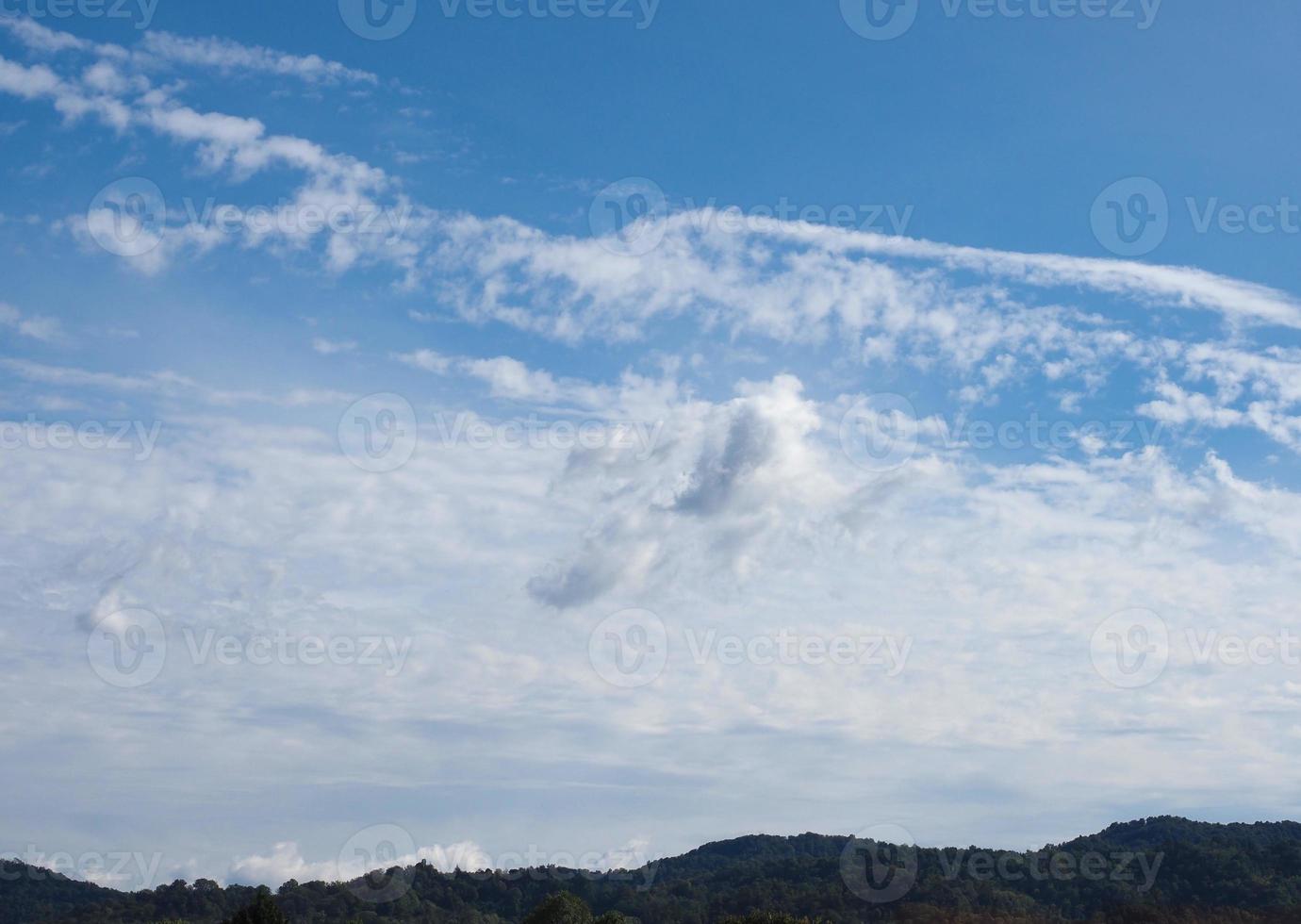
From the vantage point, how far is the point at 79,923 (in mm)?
198000

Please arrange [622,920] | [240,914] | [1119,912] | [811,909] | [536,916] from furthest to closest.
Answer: [811,909], [1119,912], [536,916], [622,920], [240,914]

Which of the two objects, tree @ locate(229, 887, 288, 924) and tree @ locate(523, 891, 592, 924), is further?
tree @ locate(523, 891, 592, 924)

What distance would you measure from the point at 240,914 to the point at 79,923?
121 meters

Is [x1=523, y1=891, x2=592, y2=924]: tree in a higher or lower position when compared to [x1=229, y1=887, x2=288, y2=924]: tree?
lower

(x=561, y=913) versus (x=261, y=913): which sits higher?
(x=261, y=913)

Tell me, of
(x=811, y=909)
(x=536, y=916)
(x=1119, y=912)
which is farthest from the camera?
(x=811, y=909)

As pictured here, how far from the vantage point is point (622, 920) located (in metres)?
117

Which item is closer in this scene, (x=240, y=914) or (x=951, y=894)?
(x=240, y=914)

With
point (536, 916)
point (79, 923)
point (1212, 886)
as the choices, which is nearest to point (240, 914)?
point (536, 916)

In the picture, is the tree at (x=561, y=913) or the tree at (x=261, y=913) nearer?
the tree at (x=261, y=913)

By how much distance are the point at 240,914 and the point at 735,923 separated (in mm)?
39574

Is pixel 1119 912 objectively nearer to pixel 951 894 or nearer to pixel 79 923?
pixel 951 894

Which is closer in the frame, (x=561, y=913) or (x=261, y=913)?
(x=261, y=913)

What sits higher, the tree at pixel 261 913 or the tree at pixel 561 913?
the tree at pixel 261 913
